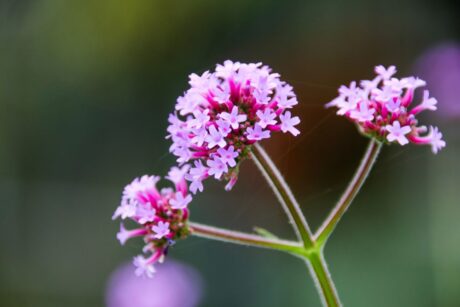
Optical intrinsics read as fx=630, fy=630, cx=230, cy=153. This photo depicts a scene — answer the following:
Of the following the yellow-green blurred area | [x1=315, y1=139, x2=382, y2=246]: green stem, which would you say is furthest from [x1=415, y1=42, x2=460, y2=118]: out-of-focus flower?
[x1=315, y1=139, x2=382, y2=246]: green stem

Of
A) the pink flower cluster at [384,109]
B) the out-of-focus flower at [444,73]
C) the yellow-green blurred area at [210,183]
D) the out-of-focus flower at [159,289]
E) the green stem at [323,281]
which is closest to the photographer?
the green stem at [323,281]

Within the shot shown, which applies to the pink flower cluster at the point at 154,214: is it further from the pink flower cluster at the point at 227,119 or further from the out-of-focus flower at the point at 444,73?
the out-of-focus flower at the point at 444,73

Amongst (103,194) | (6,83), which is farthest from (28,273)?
(6,83)

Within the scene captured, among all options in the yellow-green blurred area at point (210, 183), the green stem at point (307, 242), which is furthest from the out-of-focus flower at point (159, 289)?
the green stem at point (307, 242)

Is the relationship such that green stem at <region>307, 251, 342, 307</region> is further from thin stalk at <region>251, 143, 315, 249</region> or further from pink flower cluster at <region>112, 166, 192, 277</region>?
pink flower cluster at <region>112, 166, 192, 277</region>

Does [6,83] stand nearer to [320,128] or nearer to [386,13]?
[320,128]

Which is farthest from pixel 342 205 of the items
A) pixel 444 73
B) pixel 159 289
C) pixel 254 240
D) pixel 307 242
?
pixel 444 73
